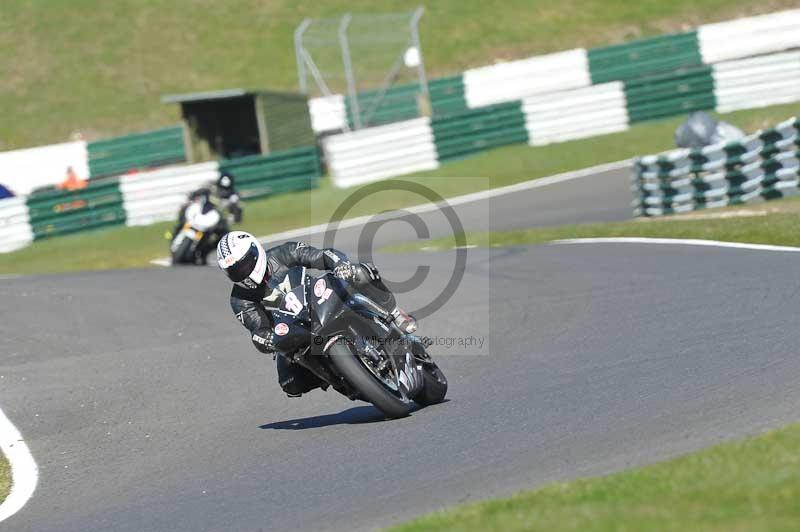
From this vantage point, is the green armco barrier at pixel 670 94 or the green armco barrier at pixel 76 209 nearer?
the green armco barrier at pixel 76 209

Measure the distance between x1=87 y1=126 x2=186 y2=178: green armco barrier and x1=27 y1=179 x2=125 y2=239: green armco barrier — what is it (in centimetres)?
495

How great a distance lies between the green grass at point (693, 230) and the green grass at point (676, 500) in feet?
25.5

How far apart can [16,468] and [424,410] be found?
2633 mm

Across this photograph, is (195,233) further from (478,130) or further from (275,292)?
(275,292)

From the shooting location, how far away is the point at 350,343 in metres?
7.48

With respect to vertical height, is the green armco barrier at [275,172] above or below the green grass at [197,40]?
below

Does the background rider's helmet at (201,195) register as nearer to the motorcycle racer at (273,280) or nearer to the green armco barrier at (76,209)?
the green armco barrier at (76,209)

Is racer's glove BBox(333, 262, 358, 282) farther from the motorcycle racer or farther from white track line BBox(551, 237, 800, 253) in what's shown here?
white track line BBox(551, 237, 800, 253)

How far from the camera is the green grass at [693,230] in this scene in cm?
1349

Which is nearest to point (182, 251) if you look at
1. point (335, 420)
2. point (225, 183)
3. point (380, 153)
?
point (225, 183)

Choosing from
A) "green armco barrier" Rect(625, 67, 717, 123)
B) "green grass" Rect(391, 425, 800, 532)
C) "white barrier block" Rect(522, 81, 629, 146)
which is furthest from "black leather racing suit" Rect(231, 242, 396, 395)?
"green armco barrier" Rect(625, 67, 717, 123)

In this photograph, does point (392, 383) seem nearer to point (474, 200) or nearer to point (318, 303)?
point (318, 303)

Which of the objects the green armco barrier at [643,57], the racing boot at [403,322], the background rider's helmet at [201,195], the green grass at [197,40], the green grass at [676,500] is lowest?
the green grass at [676,500]

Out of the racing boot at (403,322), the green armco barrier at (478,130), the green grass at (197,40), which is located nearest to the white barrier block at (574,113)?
the green armco barrier at (478,130)
